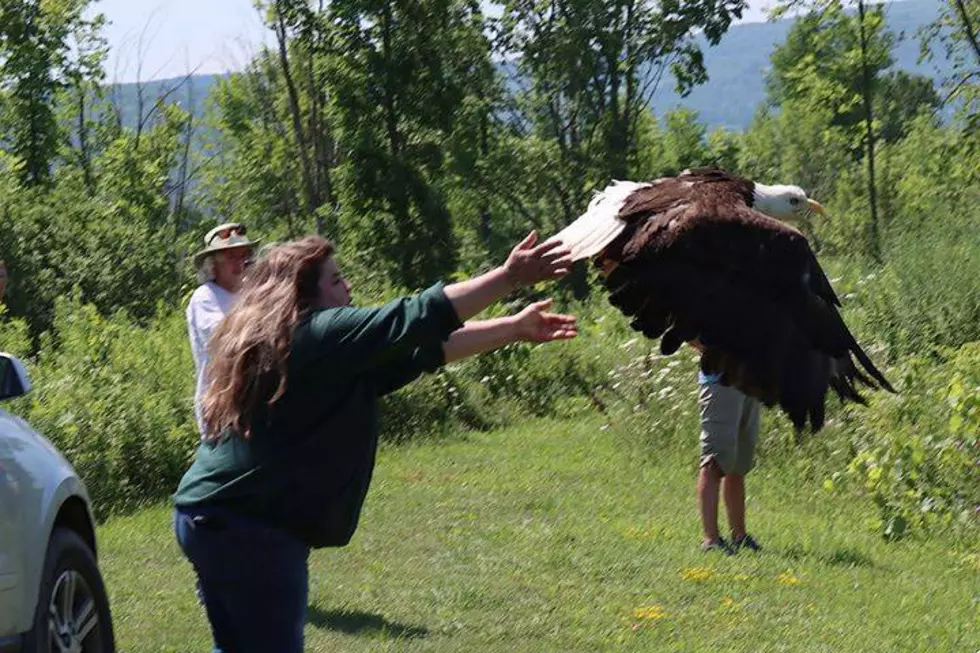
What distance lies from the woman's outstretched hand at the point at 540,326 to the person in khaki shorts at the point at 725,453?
450 centimetres

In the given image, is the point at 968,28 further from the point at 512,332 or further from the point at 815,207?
the point at 512,332

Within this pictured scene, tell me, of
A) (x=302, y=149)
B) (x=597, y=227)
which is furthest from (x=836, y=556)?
(x=302, y=149)

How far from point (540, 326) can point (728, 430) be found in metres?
4.62

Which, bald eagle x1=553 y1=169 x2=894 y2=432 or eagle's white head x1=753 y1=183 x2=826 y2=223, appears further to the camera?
eagle's white head x1=753 y1=183 x2=826 y2=223

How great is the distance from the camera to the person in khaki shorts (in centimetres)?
886

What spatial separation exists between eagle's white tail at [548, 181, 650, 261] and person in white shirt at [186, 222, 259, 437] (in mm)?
1928

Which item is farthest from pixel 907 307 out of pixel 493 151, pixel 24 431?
pixel 493 151

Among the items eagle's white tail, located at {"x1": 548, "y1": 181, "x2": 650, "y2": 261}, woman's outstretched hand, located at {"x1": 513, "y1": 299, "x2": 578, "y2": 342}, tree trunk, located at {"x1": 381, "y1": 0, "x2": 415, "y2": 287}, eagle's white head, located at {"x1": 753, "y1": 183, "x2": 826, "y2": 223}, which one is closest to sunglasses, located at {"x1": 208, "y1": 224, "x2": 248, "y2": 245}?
eagle's white tail, located at {"x1": 548, "y1": 181, "x2": 650, "y2": 261}

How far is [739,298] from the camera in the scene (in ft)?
18.8

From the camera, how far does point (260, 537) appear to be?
4484 millimetres

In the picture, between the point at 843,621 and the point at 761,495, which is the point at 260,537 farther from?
the point at 761,495

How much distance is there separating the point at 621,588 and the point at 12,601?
4.12 m

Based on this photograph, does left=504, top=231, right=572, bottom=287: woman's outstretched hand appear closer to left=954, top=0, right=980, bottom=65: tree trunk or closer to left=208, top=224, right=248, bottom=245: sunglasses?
left=208, top=224, right=248, bottom=245: sunglasses

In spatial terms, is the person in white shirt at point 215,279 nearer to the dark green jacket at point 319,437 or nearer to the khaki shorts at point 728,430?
the dark green jacket at point 319,437
